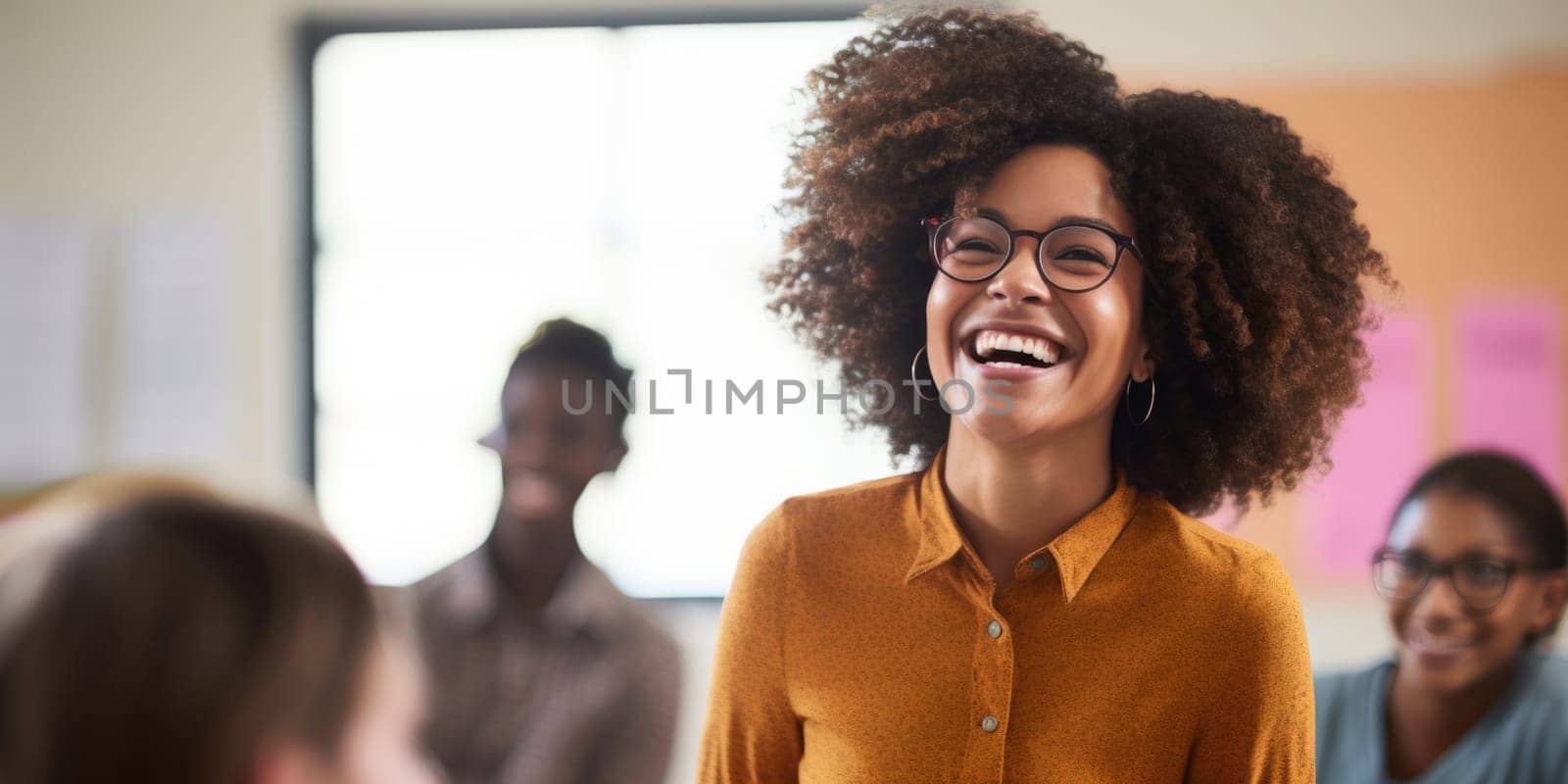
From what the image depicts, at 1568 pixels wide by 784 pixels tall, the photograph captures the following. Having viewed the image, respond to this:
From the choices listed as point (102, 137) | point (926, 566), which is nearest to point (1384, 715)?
point (926, 566)

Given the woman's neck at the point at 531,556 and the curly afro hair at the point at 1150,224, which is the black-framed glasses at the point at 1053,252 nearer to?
the curly afro hair at the point at 1150,224

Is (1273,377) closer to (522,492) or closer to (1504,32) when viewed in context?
(522,492)

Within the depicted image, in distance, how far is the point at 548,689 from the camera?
1852 mm

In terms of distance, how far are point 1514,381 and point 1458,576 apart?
3.58 ft

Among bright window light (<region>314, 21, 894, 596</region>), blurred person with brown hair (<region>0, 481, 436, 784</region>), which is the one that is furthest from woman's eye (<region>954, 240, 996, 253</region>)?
bright window light (<region>314, 21, 894, 596</region>)

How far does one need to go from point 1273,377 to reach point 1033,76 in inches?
14.1

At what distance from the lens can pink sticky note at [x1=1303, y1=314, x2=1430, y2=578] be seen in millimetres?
2520

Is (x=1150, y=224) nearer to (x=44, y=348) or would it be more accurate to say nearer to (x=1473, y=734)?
(x=1473, y=734)

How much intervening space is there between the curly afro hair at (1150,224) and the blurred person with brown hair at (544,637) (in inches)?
29.9

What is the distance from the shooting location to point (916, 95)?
1.20 meters

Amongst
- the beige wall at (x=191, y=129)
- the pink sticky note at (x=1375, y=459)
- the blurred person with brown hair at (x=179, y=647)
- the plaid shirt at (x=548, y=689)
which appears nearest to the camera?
the blurred person with brown hair at (x=179, y=647)

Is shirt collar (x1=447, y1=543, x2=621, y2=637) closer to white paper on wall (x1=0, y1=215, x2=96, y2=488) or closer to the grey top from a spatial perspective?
the grey top

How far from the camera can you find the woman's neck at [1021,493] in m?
1.14

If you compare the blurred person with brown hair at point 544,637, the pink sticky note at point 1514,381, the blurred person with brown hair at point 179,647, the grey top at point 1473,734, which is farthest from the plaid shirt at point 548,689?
the pink sticky note at point 1514,381
